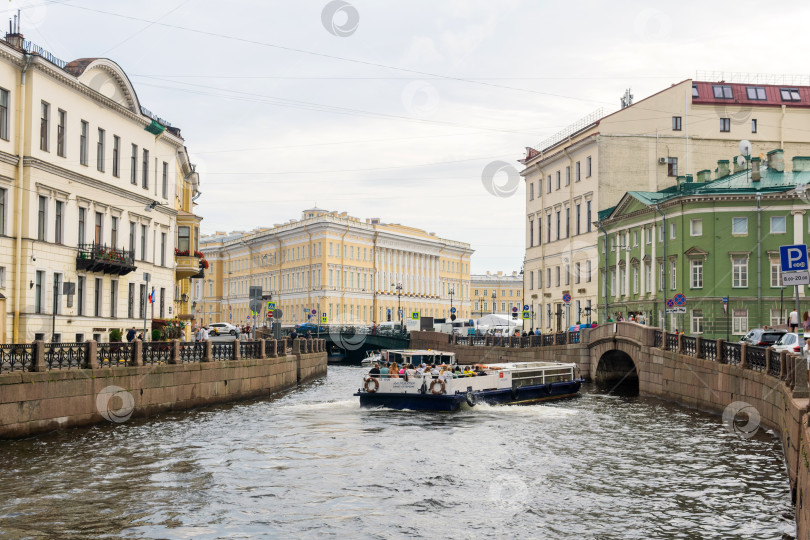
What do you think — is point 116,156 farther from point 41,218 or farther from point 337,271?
point 337,271

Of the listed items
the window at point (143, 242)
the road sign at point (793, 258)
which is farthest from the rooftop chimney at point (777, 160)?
the road sign at point (793, 258)

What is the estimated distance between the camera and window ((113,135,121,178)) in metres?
39.9

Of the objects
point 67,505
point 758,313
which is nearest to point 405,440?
point 67,505

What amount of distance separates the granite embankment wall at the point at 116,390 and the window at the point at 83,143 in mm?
10086

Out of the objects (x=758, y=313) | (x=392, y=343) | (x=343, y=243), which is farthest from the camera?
(x=343, y=243)

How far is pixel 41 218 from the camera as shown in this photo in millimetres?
33562

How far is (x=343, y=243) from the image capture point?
351 ft

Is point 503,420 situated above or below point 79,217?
below

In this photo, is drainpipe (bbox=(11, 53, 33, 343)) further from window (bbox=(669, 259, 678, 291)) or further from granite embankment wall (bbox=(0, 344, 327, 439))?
window (bbox=(669, 259, 678, 291))

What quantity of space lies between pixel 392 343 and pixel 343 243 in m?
35.9

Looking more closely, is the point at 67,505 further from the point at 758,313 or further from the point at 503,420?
the point at 758,313

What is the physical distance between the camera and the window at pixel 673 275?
52.1 metres

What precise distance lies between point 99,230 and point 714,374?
24.4m

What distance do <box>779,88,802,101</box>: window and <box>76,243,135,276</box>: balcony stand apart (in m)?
46.5
